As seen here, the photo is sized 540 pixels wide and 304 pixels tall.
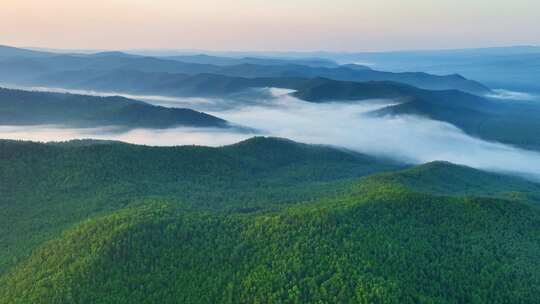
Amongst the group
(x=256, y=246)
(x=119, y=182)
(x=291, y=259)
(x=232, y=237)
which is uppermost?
(x=119, y=182)

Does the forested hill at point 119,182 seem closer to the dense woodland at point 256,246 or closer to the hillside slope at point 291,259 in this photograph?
the dense woodland at point 256,246

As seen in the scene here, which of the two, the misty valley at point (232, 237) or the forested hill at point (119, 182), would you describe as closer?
the misty valley at point (232, 237)

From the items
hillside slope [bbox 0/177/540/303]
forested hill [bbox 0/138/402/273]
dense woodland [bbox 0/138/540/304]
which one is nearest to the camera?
hillside slope [bbox 0/177/540/303]

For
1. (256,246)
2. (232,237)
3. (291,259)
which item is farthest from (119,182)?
(291,259)

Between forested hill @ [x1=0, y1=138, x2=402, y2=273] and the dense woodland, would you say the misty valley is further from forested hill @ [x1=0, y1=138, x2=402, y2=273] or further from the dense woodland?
forested hill @ [x1=0, y1=138, x2=402, y2=273]

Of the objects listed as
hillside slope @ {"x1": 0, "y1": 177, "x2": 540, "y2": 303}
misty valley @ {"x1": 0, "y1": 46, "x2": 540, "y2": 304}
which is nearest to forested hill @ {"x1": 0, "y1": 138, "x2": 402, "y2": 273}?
misty valley @ {"x1": 0, "y1": 46, "x2": 540, "y2": 304}

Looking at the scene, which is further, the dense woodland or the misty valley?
the misty valley

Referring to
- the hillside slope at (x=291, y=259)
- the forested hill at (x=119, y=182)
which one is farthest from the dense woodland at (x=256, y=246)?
the forested hill at (x=119, y=182)

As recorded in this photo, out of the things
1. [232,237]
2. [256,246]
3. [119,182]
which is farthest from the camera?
[119,182]

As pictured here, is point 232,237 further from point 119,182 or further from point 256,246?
point 119,182
